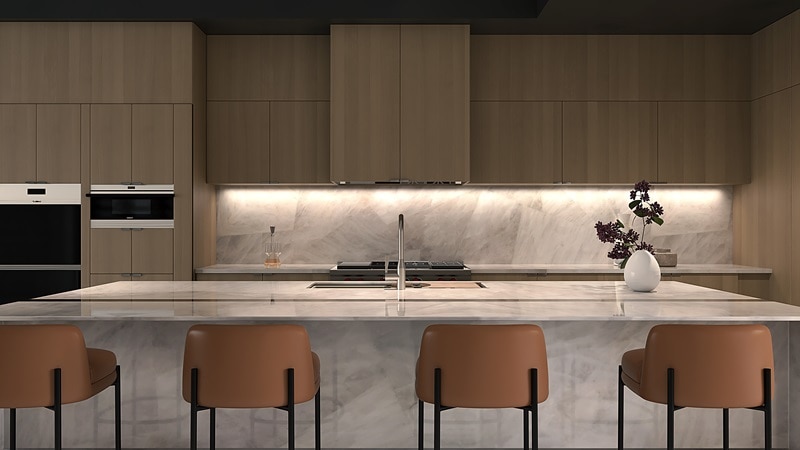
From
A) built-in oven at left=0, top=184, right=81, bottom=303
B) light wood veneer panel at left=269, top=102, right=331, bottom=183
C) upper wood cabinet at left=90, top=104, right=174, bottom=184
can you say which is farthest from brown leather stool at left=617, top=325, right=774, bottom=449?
built-in oven at left=0, top=184, right=81, bottom=303

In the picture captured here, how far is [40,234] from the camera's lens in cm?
477

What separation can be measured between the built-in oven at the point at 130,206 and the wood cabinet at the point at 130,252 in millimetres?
53

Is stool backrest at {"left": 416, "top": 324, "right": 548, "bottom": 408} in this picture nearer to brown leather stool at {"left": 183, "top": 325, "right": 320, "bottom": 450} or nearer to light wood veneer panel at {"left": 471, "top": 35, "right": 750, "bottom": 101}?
brown leather stool at {"left": 183, "top": 325, "right": 320, "bottom": 450}

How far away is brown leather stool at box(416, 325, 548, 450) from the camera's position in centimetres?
229

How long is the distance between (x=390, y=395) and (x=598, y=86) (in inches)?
126

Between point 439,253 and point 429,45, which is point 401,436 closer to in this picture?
point 439,253

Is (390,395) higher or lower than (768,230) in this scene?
lower

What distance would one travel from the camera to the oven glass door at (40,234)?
187 inches

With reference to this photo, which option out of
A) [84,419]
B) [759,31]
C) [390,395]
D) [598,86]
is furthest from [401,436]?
[759,31]

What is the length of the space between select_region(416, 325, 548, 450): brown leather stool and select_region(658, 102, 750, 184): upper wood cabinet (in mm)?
3322

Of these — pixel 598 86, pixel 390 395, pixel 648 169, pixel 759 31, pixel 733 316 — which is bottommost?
pixel 390 395

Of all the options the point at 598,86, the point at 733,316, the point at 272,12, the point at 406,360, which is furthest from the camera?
the point at 598,86

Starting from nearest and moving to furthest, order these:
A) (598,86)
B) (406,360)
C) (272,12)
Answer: (406,360), (272,12), (598,86)

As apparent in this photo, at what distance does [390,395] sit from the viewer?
305 centimetres
